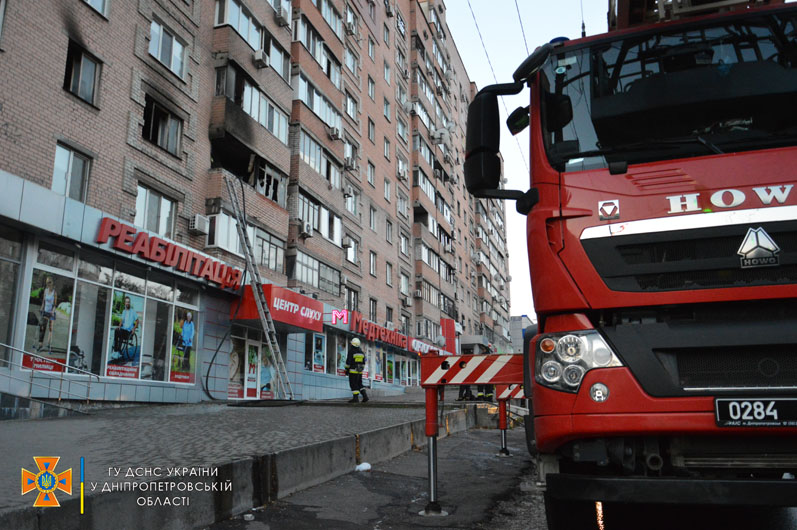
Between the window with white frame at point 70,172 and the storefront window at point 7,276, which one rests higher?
the window with white frame at point 70,172

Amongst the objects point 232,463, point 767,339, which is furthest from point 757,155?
point 232,463

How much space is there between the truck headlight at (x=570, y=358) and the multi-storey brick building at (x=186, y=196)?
38.2ft

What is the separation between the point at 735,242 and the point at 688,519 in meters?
2.55

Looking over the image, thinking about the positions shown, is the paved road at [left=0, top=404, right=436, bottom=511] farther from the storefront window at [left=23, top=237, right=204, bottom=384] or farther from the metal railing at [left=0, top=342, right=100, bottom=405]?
the storefront window at [left=23, top=237, right=204, bottom=384]

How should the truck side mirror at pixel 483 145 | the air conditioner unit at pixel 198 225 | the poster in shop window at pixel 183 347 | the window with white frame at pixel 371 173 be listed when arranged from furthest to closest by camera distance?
the window with white frame at pixel 371 173 < the air conditioner unit at pixel 198 225 < the poster in shop window at pixel 183 347 < the truck side mirror at pixel 483 145

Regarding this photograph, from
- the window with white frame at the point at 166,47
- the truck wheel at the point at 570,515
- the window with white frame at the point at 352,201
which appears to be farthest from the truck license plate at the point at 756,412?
the window with white frame at the point at 352,201

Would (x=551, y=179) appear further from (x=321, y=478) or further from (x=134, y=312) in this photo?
(x=134, y=312)

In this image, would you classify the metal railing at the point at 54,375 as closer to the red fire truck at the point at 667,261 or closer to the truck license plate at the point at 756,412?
the red fire truck at the point at 667,261

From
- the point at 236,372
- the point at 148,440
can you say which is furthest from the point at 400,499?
the point at 236,372

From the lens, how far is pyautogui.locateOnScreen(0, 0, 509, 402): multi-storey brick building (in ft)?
43.7

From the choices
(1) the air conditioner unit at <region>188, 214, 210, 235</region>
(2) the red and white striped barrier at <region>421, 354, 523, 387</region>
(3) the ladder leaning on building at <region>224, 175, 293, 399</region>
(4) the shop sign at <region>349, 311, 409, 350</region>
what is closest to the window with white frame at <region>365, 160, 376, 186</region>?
(4) the shop sign at <region>349, 311, 409, 350</region>

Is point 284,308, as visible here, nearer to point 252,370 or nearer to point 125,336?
point 252,370

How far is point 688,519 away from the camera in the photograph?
496 cm

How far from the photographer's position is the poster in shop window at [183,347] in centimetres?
1694
